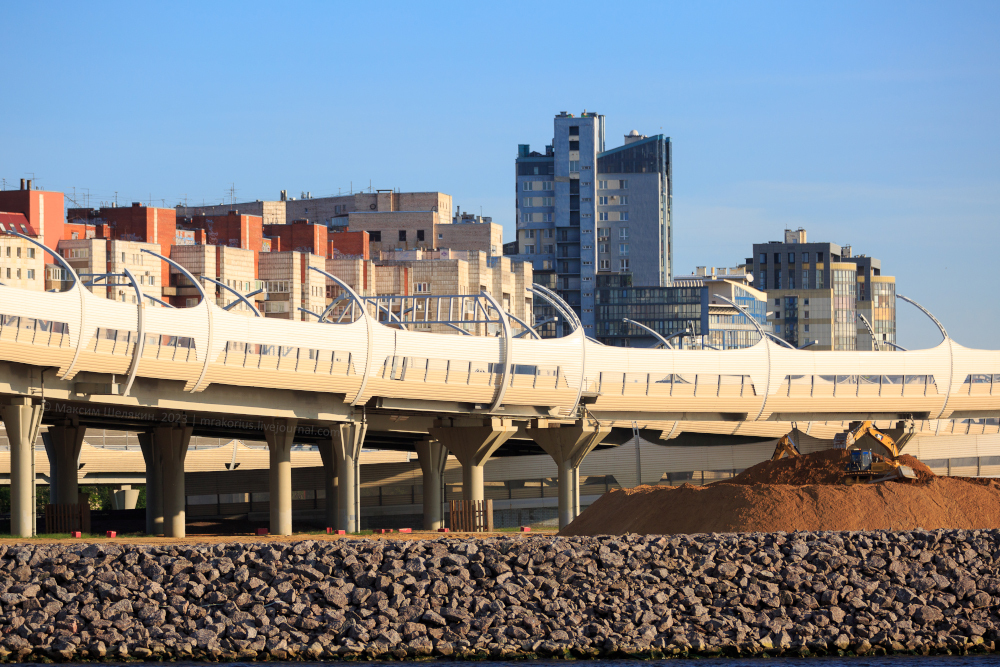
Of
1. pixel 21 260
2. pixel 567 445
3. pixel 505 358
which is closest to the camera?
pixel 505 358

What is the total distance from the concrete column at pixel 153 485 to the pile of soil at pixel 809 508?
40.8m

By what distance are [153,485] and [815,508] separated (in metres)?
49.6

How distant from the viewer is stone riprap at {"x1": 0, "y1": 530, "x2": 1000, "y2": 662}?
3189 centimetres

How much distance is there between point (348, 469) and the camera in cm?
7419

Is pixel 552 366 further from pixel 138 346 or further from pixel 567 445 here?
pixel 138 346

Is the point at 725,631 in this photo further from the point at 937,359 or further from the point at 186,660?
the point at 937,359

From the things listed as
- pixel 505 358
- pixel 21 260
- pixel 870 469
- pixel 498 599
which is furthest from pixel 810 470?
pixel 21 260

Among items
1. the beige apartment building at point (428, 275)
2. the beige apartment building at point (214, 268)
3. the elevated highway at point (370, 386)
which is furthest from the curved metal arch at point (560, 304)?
the beige apartment building at point (428, 275)

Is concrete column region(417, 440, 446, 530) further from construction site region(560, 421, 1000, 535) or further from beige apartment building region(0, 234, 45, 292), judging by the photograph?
beige apartment building region(0, 234, 45, 292)

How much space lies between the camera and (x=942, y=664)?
3091 cm

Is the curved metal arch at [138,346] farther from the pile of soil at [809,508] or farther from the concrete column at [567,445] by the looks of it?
the concrete column at [567,445]

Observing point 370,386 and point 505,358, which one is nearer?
point 370,386

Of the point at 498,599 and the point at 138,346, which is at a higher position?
the point at 138,346

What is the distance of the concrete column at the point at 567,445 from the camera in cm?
8381
